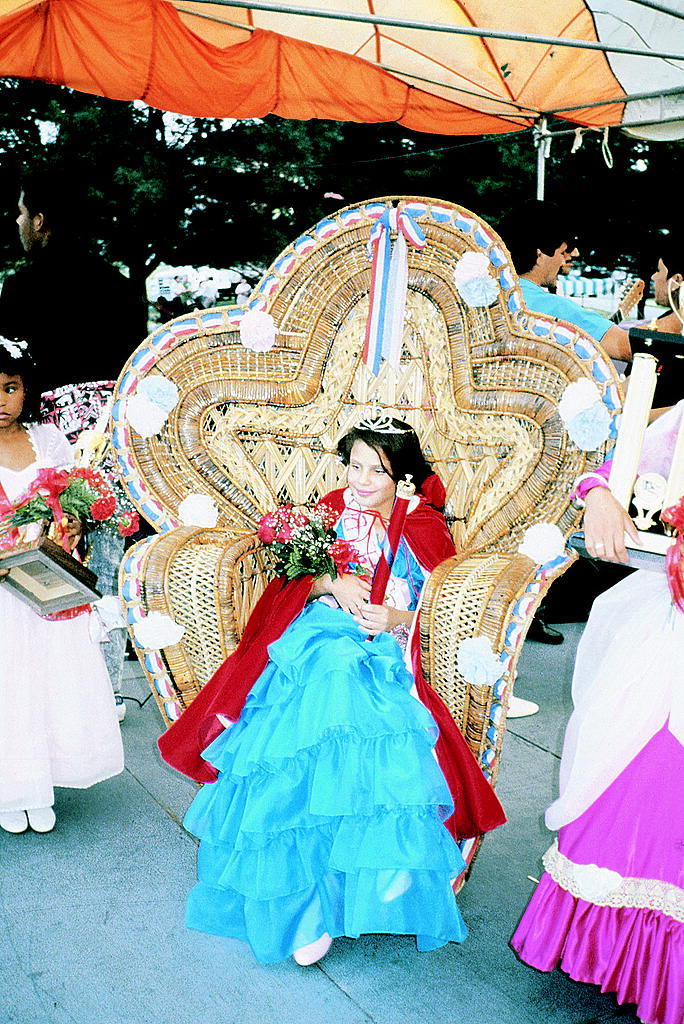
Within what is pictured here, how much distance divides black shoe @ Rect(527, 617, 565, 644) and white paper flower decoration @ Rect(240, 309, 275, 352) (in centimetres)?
262

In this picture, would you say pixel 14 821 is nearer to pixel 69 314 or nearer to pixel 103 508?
A: pixel 103 508

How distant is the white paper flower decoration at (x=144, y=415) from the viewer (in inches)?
109

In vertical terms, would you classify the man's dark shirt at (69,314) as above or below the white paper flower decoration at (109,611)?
above

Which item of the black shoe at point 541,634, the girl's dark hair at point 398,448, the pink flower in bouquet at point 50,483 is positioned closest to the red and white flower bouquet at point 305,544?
the girl's dark hair at point 398,448

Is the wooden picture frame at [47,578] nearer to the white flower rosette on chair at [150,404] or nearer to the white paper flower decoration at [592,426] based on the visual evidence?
the white flower rosette on chair at [150,404]

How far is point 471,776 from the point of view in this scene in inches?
93.9

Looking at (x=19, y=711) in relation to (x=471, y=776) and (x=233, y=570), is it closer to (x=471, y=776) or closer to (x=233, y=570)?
(x=233, y=570)

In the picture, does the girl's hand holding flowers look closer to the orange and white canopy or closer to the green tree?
the orange and white canopy

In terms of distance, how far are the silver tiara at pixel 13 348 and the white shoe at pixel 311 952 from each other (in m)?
1.96

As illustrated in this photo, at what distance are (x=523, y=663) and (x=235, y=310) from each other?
254cm

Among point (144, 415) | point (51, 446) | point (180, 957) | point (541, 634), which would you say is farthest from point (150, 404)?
point (541, 634)

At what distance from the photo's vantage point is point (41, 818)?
2943 millimetres

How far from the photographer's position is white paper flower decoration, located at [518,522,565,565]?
2471 millimetres

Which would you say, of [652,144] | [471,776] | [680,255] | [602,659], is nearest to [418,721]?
[471,776]
